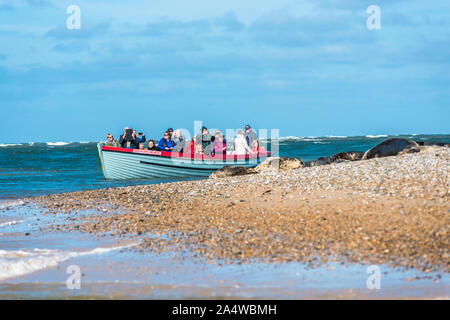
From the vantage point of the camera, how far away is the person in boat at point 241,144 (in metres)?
23.9

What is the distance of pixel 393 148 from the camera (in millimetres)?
19156

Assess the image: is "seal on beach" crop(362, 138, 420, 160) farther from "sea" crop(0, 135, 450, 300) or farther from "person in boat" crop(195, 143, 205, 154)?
"sea" crop(0, 135, 450, 300)

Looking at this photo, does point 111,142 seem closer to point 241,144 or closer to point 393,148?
point 241,144

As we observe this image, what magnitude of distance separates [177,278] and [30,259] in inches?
93.4

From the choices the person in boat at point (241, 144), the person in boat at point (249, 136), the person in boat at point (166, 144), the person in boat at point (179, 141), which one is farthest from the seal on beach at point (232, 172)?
the person in boat at point (166, 144)

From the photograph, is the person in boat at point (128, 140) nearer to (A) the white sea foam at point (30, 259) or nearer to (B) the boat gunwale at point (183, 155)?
(B) the boat gunwale at point (183, 155)

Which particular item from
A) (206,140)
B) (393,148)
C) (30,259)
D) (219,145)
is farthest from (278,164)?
(30,259)

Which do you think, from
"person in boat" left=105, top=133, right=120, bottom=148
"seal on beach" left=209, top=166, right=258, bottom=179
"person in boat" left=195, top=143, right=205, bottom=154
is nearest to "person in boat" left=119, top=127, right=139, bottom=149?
"person in boat" left=105, top=133, right=120, bottom=148

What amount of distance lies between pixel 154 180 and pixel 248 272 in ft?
61.4

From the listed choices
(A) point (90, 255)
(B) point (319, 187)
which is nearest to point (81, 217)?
(A) point (90, 255)

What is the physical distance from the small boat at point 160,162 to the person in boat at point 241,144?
216 mm

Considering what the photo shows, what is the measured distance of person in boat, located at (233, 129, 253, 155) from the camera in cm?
2389

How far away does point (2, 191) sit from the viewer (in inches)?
851
